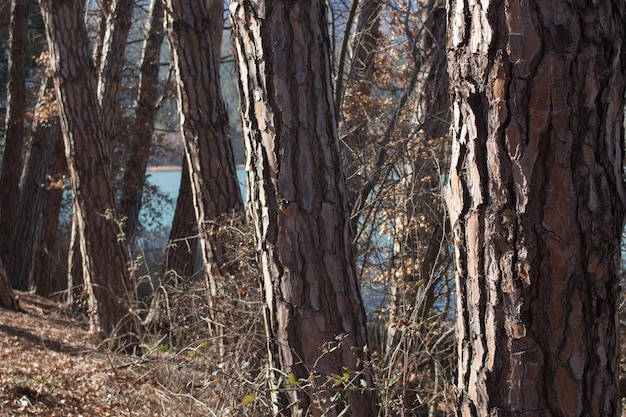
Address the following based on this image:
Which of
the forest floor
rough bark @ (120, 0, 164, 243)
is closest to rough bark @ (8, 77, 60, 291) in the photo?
rough bark @ (120, 0, 164, 243)

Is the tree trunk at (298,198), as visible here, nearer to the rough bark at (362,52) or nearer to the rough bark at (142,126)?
the rough bark at (362,52)

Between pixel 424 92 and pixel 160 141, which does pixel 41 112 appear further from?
pixel 424 92

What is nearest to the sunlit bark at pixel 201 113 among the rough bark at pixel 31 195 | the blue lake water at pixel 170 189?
the blue lake water at pixel 170 189

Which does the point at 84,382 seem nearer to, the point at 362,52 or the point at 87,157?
the point at 87,157

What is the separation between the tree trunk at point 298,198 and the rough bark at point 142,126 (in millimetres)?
10404

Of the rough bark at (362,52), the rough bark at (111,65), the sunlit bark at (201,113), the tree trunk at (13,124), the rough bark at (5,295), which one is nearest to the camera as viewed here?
the sunlit bark at (201,113)

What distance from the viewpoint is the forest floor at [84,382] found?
4.97 metres

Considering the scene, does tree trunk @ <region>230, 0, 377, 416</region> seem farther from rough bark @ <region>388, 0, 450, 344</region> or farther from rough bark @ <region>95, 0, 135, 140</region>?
rough bark @ <region>95, 0, 135, 140</region>

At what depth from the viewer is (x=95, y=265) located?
909cm

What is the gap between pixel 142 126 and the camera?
14039 mm

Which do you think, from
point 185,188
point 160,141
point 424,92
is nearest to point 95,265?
point 185,188

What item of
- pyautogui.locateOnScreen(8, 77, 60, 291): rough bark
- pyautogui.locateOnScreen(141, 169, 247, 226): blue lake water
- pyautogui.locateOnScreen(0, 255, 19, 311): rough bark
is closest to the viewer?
pyautogui.locateOnScreen(0, 255, 19, 311): rough bark

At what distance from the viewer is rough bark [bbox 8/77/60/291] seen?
46.1 feet

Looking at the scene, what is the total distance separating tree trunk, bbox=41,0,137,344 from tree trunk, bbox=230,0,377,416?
499 cm
